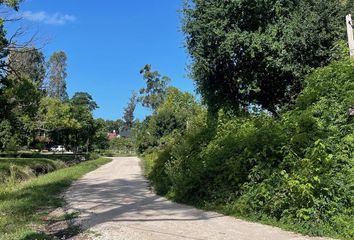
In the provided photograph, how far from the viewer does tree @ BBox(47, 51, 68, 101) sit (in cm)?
9654

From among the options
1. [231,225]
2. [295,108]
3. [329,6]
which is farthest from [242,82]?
[231,225]

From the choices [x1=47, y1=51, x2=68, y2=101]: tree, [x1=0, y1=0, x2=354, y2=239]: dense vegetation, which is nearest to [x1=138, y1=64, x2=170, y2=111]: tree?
[x1=47, y1=51, x2=68, y2=101]: tree

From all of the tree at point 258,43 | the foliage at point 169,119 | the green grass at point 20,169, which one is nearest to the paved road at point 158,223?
the tree at point 258,43

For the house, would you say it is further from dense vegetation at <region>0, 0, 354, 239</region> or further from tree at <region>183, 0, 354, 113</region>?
tree at <region>183, 0, 354, 113</region>

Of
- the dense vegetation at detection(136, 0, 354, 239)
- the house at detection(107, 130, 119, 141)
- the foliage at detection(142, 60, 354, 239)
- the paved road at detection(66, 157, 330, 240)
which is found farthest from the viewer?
the house at detection(107, 130, 119, 141)

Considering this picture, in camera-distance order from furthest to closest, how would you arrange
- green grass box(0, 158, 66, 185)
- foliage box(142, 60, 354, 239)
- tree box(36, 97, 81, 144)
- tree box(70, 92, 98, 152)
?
tree box(70, 92, 98, 152)
tree box(36, 97, 81, 144)
green grass box(0, 158, 66, 185)
foliage box(142, 60, 354, 239)

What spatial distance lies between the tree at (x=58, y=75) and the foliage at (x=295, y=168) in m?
85.7

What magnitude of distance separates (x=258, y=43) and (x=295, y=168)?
8180 millimetres

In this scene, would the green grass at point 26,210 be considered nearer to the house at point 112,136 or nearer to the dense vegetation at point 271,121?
the dense vegetation at point 271,121

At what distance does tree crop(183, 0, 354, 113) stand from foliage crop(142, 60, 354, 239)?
3959 millimetres

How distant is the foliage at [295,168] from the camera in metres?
9.30

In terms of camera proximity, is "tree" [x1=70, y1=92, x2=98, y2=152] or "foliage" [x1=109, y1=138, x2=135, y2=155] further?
"foliage" [x1=109, y1=138, x2=135, y2=155]

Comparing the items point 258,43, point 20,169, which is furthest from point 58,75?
point 258,43

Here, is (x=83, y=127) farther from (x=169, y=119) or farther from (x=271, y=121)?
(x=271, y=121)
